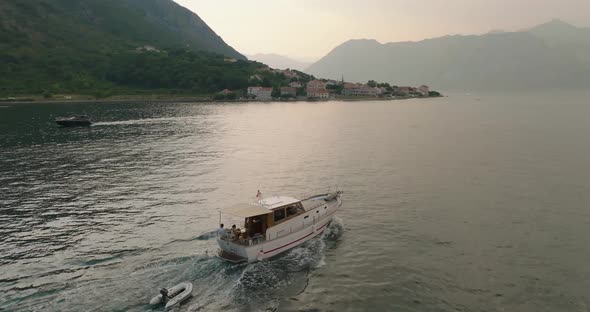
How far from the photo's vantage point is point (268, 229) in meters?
31.4

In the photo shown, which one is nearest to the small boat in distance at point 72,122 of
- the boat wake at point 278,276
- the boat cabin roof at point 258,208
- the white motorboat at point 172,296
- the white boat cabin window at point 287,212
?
the boat cabin roof at point 258,208

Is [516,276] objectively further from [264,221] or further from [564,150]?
[564,150]

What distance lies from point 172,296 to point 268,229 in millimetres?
9160

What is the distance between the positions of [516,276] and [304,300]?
52.2 feet

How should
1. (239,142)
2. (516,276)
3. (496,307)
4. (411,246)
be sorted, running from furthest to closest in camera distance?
(239,142) → (411,246) → (516,276) → (496,307)

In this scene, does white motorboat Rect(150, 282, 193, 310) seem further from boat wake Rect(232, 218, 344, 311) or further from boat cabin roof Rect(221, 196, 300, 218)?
boat cabin roof Rect(221, 196, 300, 218)

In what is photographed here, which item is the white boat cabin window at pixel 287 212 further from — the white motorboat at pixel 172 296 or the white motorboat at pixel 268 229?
the white motorboat at pixel 172 296

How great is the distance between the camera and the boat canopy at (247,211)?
3037cm

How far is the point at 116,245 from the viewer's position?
34.2m

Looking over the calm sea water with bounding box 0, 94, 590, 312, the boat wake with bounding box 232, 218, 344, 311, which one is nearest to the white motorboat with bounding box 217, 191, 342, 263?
the boat wake with bounding box 232, 218, 344, 311

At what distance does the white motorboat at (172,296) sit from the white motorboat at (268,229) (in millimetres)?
5329

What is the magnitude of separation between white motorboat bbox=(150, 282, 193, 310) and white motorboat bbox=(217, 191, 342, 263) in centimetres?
533

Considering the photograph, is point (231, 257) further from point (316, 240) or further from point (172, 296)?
point (316, 240)

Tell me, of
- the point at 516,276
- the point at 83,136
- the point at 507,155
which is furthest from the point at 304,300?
the point at 83,136
